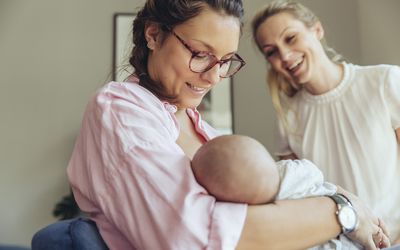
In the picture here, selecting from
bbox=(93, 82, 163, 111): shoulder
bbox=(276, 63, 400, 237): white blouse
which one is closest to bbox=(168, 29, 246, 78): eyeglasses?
bbox=(93, 82, 163, 111): shoulder

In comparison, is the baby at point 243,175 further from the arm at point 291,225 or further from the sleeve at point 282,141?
the sleeve at point 282,141

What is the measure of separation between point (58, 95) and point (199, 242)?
9.04ft

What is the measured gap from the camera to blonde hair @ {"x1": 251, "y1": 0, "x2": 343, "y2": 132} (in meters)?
1.75

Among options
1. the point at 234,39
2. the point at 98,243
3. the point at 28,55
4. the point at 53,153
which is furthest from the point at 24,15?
the point at 98,243

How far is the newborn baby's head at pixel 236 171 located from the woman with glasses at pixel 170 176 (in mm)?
23

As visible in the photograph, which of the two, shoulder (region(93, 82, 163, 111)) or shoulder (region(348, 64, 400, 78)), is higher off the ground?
shoulder (region(93, 82, 163, 111))

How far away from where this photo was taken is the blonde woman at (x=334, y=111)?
1.62 metres

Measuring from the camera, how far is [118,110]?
813 mm

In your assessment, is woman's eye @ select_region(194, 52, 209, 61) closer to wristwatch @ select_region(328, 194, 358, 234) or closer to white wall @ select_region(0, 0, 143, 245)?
wristwatch @ select_region(328, 194, 358, 234)

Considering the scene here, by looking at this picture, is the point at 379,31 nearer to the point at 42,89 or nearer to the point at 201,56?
the point at 201,56

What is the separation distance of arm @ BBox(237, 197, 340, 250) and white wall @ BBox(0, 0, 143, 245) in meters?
2.58

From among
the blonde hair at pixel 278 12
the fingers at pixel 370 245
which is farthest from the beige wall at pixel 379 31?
the fingers at pixel 370 245

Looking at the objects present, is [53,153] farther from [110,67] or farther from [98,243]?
[98,243]

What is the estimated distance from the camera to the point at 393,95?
1592mm
